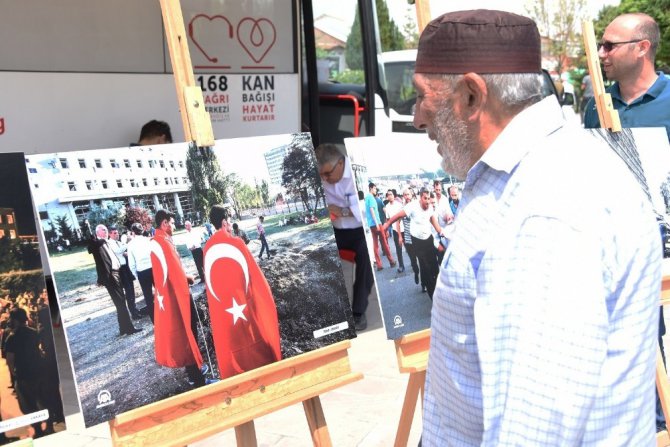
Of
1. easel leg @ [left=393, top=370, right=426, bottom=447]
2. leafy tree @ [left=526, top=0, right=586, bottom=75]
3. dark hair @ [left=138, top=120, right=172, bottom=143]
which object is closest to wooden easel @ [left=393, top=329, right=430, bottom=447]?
easel leg @ [left=393, top=370, right=426, bottom=447]

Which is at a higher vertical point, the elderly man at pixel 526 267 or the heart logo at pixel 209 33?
the heart logo at pixel 209 33

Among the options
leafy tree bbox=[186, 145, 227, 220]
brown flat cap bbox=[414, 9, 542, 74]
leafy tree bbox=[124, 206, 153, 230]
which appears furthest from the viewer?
leafy tree bbox=[186, 145, 227, 220]

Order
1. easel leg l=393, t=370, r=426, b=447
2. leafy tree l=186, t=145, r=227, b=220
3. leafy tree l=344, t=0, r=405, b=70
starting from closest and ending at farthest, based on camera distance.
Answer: leafy tree l=186, t=145, r=227, b=220, easel leg l=393, t=370, r=426, b=447, leafy tree l=344, t=0, r=405, b=70

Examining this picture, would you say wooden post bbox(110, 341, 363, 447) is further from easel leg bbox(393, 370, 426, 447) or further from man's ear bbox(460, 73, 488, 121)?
man's ear bbox(460, 73, 488, 121)

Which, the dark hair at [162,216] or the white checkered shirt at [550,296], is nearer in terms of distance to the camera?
the white checkered shirt at [550,296]

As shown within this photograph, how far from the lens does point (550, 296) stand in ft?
3.62

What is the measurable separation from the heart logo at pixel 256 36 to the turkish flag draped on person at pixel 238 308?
4.55 m

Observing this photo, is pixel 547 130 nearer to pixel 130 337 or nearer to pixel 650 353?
pixel 650 353

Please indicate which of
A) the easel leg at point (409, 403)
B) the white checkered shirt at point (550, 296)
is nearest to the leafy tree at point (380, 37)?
the easel leg at point (409, 403)

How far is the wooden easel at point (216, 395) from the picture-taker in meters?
2.15

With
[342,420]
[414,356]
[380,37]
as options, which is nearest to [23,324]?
[414,356]

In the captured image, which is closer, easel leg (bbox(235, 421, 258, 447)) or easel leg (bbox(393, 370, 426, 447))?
easel leg (bbox(235, 421, 258, 447))

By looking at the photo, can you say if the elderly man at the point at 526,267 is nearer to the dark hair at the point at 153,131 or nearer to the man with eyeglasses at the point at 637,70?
the man with eyeglasses at the point at 637,70

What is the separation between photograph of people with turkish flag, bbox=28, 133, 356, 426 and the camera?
2.10 m
